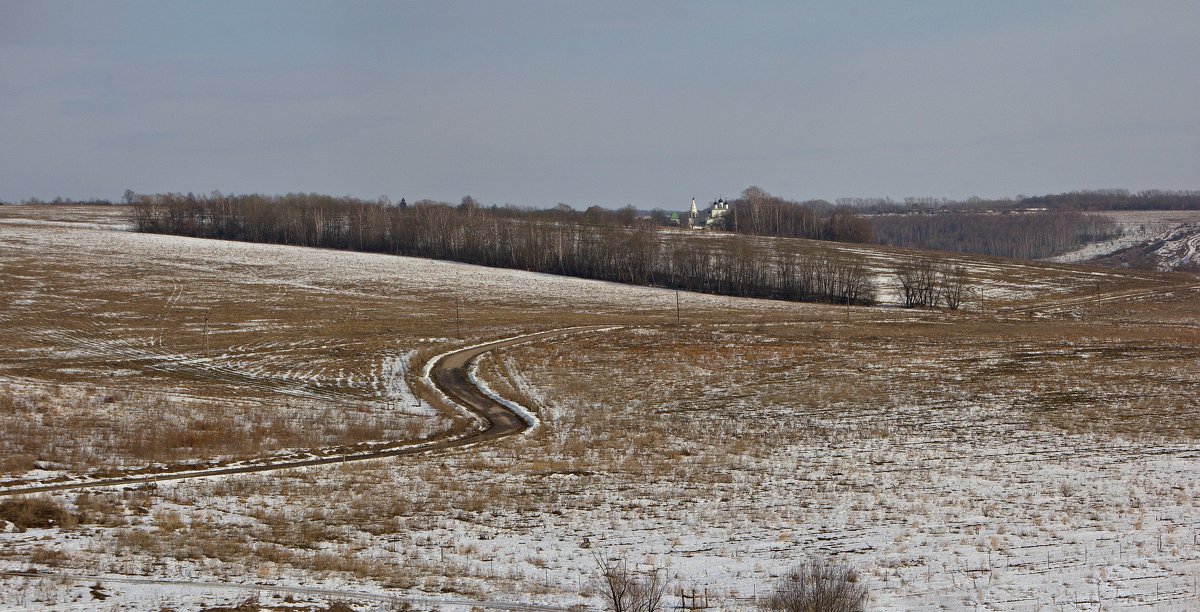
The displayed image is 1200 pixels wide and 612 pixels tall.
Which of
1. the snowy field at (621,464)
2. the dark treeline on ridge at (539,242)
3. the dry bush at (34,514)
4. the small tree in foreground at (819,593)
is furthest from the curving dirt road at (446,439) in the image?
the dark treeline on ridge at (539,242)

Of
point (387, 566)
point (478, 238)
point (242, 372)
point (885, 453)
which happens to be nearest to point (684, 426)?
point (885, 453)

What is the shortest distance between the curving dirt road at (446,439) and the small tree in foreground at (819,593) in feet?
53.1

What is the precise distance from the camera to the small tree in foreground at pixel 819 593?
487 inches

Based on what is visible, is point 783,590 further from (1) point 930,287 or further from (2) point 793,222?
(2) point 793,222

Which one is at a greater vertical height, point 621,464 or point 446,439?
point 621,464

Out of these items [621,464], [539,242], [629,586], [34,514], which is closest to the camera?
[629,586]

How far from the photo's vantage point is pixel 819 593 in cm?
1252

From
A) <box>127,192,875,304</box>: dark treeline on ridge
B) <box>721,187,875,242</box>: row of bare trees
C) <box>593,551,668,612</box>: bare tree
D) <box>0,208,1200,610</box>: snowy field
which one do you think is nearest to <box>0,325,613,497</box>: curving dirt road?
<box>0,208,1200,610</box>: snowy field

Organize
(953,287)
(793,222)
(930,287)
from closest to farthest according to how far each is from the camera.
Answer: (930,287) < (953,287) < (793,222)

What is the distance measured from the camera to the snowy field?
1528cm

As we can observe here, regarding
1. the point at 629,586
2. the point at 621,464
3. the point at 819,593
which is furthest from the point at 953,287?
the point at 819,593

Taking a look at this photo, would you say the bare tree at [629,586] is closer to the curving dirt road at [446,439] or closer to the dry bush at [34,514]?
the dry bush at [34,514]

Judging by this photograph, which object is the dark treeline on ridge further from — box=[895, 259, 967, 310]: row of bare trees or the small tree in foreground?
the small tree in foreground

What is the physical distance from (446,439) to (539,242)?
92.9 metres
